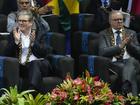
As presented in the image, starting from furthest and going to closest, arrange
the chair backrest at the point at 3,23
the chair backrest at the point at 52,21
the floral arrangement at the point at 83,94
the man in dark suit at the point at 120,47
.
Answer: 1. the chair backrest at the point at 52,21
2. the chair backrest at the point at 3,23
3. the man in dark suit at the point at 120,47
4. the floral arrangement at the point at 83,94

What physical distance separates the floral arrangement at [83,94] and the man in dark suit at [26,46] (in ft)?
4.11

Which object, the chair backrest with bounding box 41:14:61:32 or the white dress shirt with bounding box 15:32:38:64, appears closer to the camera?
the white dress shirt with bounding box 15:32:38:64

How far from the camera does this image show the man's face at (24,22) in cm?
390

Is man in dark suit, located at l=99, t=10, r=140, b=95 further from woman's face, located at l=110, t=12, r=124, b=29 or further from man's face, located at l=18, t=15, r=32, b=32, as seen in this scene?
man's face, located at l=18, t=15, r=32, b=32

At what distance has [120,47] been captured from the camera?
13.3 feet

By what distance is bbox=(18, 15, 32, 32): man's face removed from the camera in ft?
12.8

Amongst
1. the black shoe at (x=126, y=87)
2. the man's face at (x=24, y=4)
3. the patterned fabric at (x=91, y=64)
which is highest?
the man's face at (x=24, y=4)

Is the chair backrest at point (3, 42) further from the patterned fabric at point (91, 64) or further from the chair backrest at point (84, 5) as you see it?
the chair backrest at point (84, 5)

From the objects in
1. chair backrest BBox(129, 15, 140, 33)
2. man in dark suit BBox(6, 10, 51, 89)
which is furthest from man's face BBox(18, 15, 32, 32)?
chair backrest BBox(129, 15, 140, 33)

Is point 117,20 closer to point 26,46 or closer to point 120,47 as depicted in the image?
point 120,47

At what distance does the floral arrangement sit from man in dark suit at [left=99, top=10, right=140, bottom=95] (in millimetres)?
1368

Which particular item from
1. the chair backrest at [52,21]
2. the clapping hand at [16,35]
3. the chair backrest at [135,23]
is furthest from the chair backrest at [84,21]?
the clapping hand at [16,35]

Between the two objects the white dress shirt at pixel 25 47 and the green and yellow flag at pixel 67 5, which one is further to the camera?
the green and yellow flag at pixel 67 5

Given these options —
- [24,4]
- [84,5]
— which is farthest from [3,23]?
[84,5]
